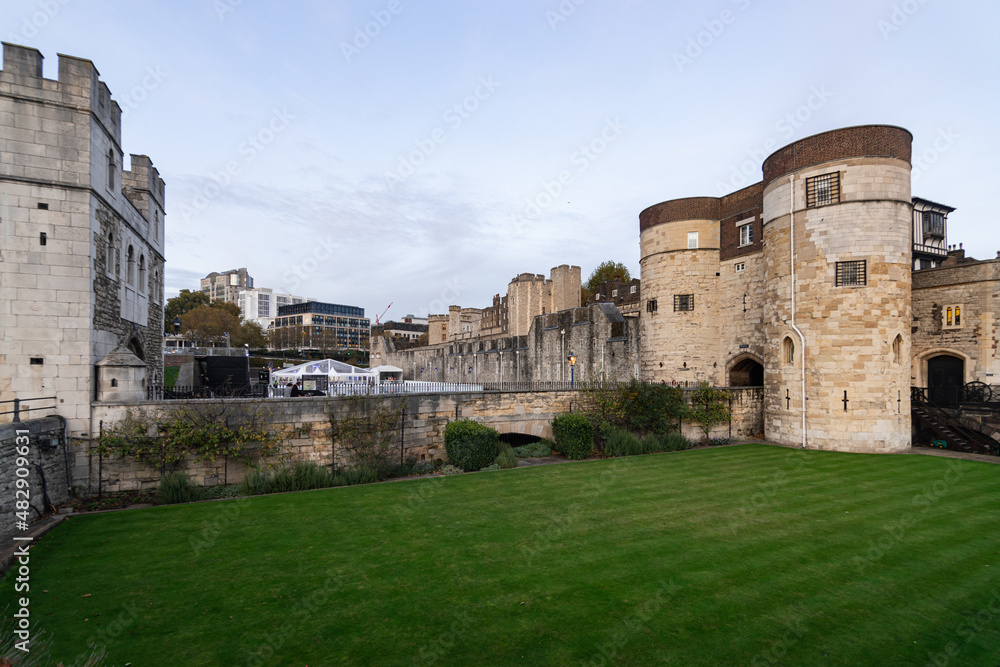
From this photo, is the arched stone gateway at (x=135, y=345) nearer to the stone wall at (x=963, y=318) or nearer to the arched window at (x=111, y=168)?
the arched window at (x=111, y=168)

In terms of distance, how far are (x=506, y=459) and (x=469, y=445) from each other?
1.28 meters

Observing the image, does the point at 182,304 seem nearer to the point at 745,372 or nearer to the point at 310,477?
the point at 310,477

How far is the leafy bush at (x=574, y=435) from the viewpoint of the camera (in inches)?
668

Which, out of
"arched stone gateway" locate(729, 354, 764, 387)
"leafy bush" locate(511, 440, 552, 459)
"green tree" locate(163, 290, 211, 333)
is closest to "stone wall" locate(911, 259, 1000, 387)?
"arched stone gateway" locate(729, 354, 764, 387)

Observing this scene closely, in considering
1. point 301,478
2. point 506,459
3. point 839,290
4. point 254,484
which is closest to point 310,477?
point 301,478

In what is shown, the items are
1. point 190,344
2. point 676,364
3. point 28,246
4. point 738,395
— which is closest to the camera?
point 28,246

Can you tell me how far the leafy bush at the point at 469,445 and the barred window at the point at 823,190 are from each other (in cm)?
1492

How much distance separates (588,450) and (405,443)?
6.50 metres

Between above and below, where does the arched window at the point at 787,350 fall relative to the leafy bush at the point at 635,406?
above

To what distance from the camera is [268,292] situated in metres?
164

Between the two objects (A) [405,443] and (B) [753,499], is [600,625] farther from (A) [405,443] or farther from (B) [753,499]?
(A) [405,443]

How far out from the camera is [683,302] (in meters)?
24.4

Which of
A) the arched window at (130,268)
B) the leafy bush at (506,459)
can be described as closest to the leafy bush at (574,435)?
the leafy bush at (506,459)

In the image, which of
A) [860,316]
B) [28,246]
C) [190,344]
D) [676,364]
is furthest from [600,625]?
[190,344]
